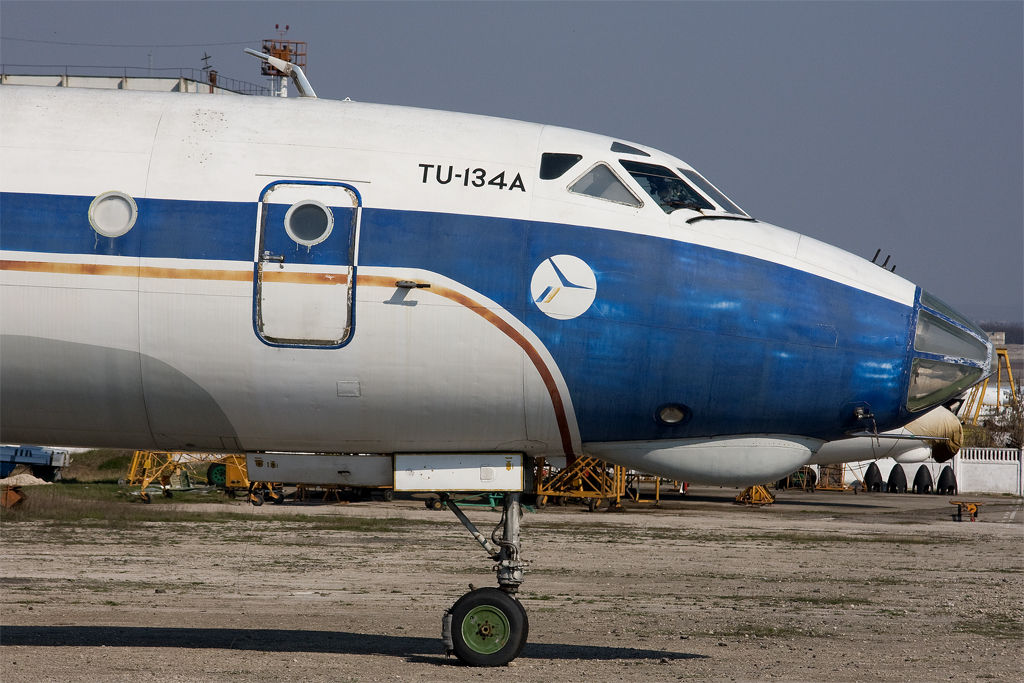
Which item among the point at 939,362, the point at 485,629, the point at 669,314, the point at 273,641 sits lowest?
the point at 273,641

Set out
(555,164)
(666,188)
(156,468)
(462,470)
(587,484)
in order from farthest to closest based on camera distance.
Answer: (587,484)
(156,468)
(462,470)
(666,188)
(555,164)

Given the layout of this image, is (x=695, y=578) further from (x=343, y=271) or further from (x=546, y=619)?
(x=343, y=271)

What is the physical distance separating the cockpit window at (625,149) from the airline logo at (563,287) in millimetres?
1189

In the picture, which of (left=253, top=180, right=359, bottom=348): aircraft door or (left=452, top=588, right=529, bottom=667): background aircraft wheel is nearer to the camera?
(left=253, top=180, right=359, bottom=348): aircraft door

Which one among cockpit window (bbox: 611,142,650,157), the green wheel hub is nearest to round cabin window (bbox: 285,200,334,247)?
cockpit window (bbox: 611,142,650,157)

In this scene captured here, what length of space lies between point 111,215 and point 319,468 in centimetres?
284

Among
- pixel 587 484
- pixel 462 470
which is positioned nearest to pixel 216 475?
pixel 587 484

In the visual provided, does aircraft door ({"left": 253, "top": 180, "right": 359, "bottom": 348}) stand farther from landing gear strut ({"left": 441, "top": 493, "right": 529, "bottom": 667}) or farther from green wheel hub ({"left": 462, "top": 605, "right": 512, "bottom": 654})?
green wheel hub ({"left": 462, "top": 605, "right": 512, "bottom": 654})

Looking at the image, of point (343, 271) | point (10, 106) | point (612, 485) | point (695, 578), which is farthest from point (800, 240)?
point (612, 485)

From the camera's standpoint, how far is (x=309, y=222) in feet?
30.1

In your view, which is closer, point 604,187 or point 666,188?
point 604,187

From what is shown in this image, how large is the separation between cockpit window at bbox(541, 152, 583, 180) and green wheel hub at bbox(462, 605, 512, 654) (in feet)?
13.0

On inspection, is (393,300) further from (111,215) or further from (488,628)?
(488,628)

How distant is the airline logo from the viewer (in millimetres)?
9188
